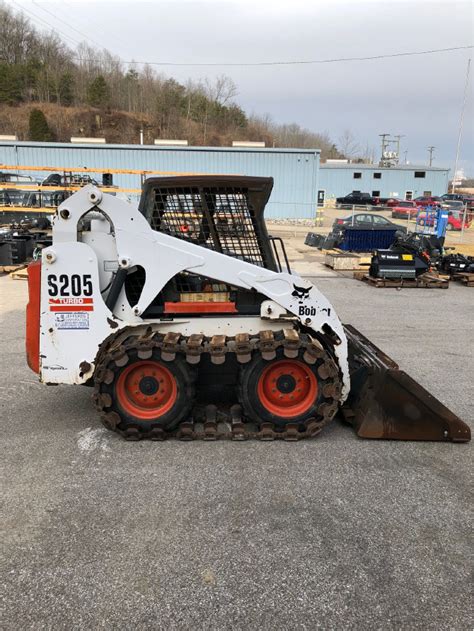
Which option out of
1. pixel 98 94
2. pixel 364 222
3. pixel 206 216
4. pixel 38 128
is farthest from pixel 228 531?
pixel 98 94

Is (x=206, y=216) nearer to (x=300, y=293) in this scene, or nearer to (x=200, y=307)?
(x=200, y=307)

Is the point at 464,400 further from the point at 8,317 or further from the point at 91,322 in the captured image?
A: the point at 8,317

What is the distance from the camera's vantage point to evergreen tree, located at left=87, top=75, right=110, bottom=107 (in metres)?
62.9

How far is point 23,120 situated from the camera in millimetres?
58406

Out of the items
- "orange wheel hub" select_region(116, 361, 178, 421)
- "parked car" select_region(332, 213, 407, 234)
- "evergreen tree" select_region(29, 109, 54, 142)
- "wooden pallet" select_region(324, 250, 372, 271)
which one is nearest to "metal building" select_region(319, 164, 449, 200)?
"evergreen tree" select_region(29, 109, 54, 142)

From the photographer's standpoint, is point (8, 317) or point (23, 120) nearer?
point (8, 317)

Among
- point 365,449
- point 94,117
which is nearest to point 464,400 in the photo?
point 365,449

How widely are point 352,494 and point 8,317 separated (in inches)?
297

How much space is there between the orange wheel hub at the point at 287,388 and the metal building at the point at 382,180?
50693mm

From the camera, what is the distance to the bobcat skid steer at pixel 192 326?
4375 millimetres

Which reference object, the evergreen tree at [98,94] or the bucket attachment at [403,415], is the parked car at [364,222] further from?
the evergreen tree at [98,94]

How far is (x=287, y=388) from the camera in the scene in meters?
4.57

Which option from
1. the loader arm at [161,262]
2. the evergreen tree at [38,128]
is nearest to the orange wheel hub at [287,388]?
the loader arm at [161,262]

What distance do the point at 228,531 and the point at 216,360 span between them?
5.00 feet
